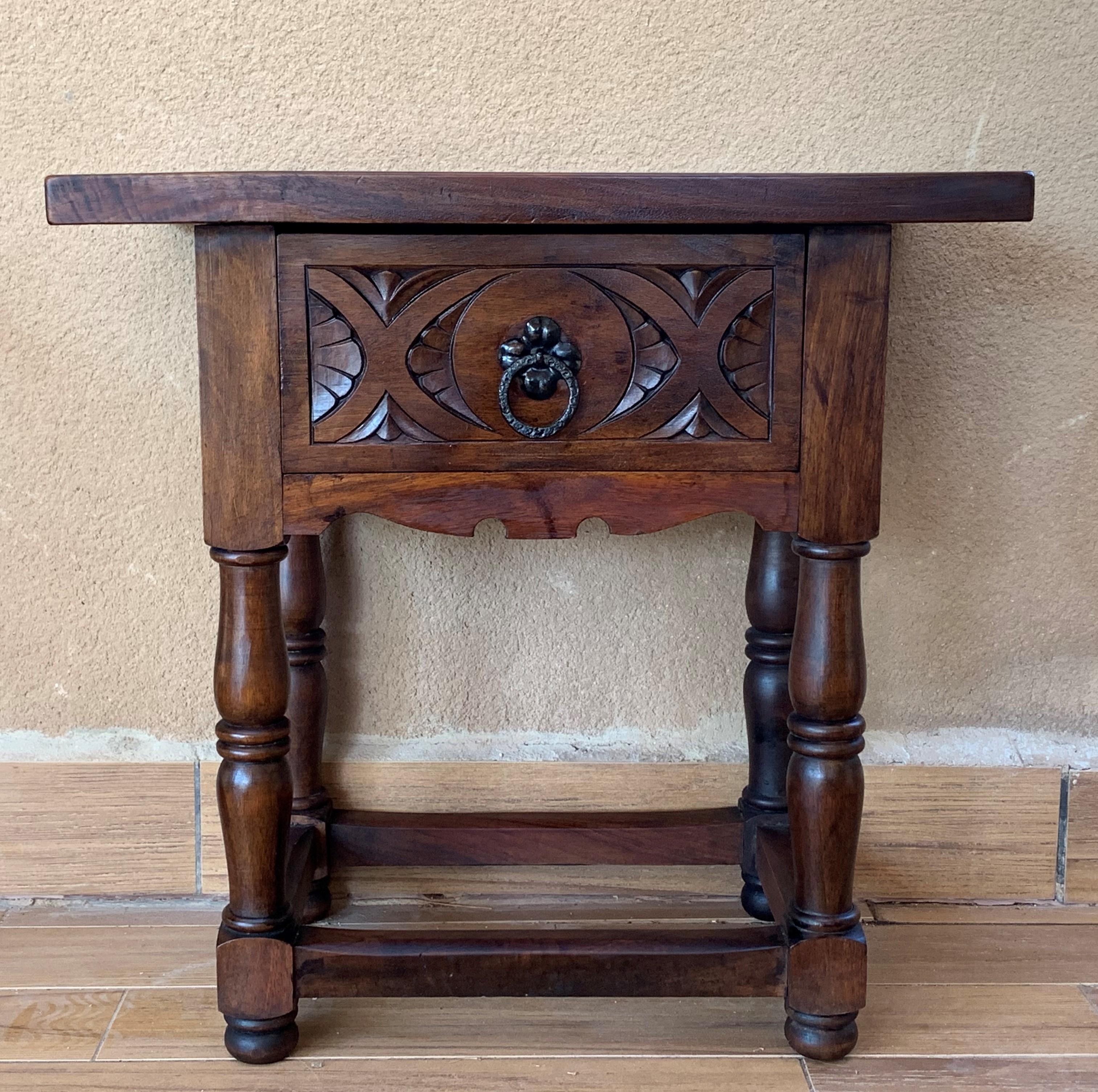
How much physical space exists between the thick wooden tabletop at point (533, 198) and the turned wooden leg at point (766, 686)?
1.51 feet

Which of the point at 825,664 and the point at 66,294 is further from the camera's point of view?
the point at 66,294

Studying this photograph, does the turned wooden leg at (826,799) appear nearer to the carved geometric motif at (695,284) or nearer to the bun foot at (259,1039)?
the carved geometric motif at (695,284)

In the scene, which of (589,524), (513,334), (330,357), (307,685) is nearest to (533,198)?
(513,334)

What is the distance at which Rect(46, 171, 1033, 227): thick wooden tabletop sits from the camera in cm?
94

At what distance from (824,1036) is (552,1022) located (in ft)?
0.89

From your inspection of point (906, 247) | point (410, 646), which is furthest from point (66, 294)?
point (906, 247)

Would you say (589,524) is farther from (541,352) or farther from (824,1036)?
(824,1036)

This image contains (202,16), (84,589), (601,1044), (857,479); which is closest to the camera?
(857,479)

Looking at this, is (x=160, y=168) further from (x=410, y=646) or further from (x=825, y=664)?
(x=825, y=664)

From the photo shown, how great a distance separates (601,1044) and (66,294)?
1.02 meters

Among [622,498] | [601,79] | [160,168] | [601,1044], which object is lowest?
[601,1044]

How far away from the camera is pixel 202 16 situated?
1306 millimetres

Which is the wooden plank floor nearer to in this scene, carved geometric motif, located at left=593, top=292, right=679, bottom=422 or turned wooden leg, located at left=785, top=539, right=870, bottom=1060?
turned wooden leg, located at left=785, top=539, right=870, bottom=1060

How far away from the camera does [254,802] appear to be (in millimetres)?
1067
